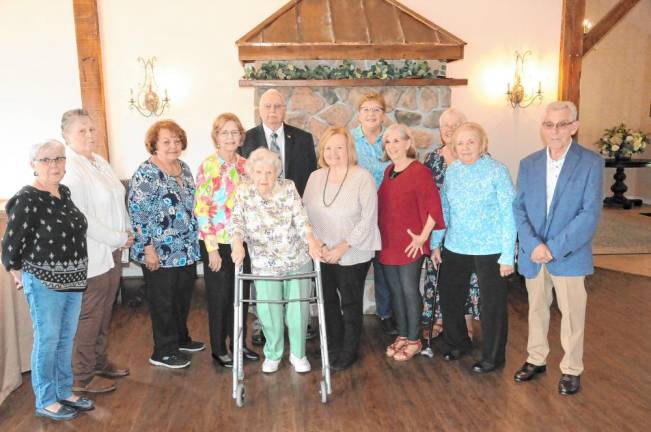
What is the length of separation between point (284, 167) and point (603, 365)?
86.6 inches

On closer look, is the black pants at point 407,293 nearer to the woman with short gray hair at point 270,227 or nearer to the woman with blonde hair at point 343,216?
the woman with blonde hair at point 343,216

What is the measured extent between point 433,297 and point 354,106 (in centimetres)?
192

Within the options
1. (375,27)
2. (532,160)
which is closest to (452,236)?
(532,160)

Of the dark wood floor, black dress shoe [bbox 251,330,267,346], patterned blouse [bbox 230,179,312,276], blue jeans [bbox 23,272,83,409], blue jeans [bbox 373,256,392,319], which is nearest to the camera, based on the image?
blue jeans [bbox 23,272,83,409]

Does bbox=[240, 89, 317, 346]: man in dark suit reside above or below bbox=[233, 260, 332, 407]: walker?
above

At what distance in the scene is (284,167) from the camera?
336 cm

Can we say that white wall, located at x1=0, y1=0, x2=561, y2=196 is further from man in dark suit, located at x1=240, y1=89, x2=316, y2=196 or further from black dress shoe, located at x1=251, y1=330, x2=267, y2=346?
black dress shoe, located at x1=251, y1=330, x2=267, y2=346

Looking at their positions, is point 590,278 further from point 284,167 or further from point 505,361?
point 284,167

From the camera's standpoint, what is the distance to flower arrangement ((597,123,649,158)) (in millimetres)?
8023

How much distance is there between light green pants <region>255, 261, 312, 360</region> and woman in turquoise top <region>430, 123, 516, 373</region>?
82 centimetres

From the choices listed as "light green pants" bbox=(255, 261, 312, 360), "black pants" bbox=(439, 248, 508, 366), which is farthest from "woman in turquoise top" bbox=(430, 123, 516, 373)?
"light green pants" bbox=(255, 261, 312, 360)

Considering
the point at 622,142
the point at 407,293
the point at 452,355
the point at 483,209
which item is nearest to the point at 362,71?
the point at 483,209

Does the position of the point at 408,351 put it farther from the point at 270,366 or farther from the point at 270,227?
the point at 270,227

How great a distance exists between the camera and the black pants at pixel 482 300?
2.95m
